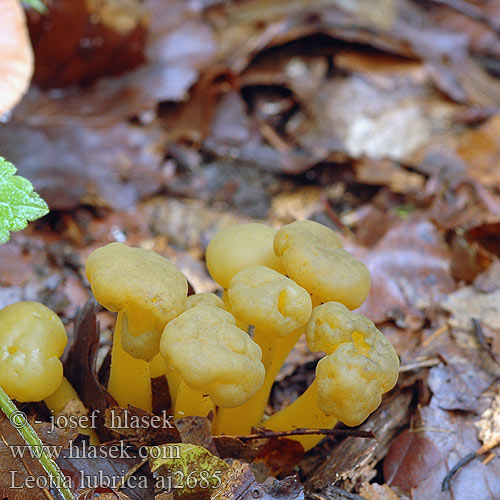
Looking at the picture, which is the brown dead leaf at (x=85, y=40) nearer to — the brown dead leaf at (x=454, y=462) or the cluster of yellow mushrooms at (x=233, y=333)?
the cluster of yellow mushrooms at (x=233, y=333)

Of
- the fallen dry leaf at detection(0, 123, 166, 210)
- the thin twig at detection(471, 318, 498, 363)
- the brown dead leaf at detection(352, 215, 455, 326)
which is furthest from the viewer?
A: the fallen dry leaf at detection(0, 123, 166, 210)

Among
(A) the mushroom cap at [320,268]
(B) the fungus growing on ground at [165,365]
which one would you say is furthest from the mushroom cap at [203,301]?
(A) the mushroom cap at [320,268]

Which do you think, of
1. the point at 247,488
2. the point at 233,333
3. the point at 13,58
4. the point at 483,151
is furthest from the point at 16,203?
the point at 483,151

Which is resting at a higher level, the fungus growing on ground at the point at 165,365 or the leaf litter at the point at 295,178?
the fungus growing on ground at the point at 165,365

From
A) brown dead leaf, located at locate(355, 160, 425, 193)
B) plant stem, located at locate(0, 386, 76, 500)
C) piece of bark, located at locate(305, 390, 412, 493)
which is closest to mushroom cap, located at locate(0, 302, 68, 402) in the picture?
plant stem, located at locate(0, 386, 76, 500)

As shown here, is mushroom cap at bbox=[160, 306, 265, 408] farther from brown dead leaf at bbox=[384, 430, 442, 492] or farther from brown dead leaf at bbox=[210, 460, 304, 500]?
brown dead leaf at bbox=[384, 430, 442, 492]

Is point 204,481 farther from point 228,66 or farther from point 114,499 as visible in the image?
point 228,66
